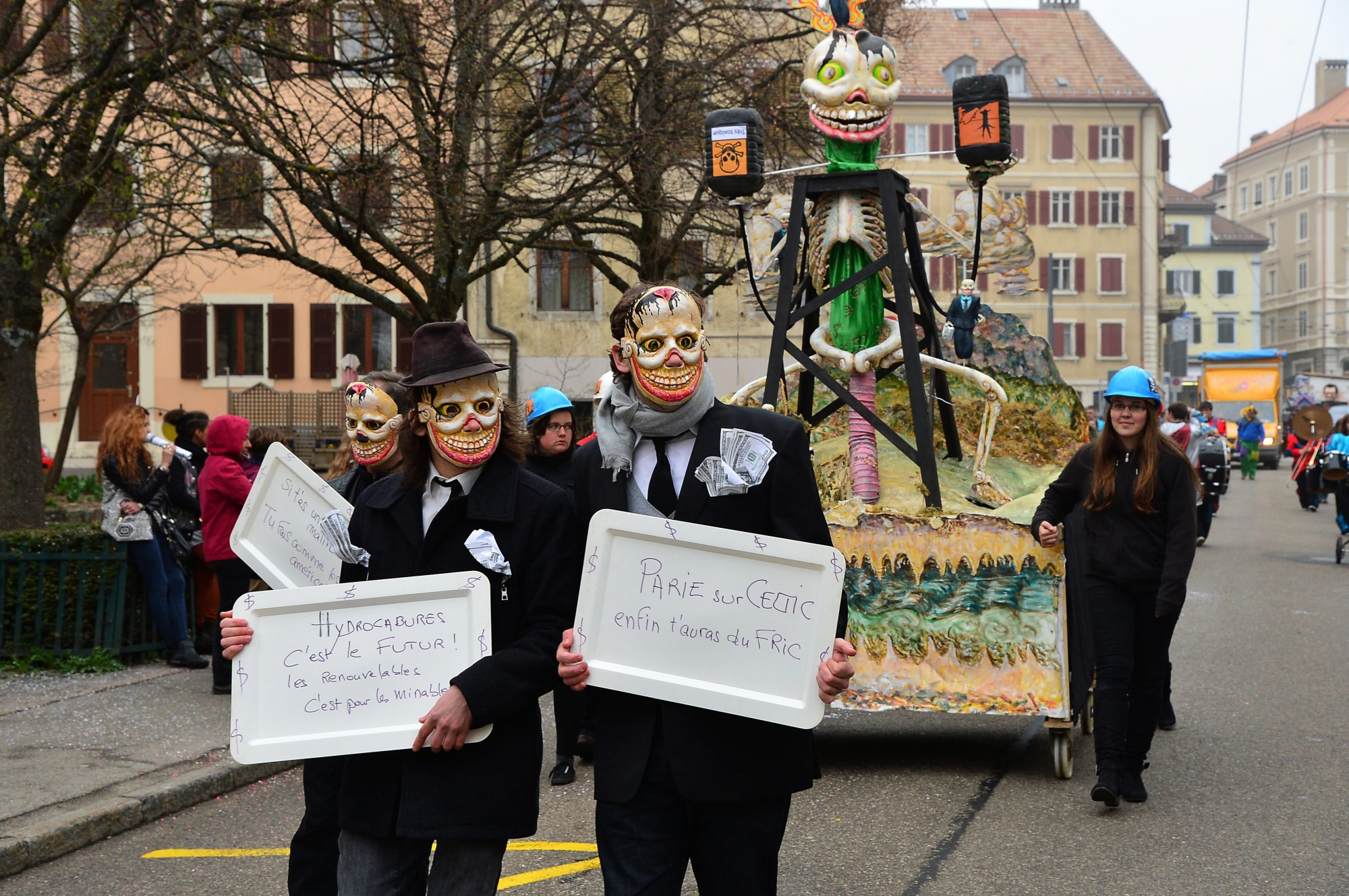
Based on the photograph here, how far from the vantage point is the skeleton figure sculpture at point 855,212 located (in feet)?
25.6

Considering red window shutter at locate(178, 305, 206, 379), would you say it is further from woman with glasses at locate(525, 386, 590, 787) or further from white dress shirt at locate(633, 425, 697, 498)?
white dress shirt at locate(633, 425, 697, 498)

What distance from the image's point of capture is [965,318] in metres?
8.15

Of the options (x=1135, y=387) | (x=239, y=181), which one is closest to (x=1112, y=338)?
(x=239, y=181)

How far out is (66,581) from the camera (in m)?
10.1

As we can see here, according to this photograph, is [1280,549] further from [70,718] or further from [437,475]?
[437,475]

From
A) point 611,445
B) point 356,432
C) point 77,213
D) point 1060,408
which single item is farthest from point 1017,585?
point 77,213

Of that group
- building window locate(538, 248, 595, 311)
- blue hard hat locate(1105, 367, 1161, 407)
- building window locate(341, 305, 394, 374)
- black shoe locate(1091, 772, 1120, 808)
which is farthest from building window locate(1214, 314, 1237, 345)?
black shoe locate(1091, 772, 1120, 808)

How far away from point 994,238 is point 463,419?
5.91 meters

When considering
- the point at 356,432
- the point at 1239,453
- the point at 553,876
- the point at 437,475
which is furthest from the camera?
the point at 1239,453

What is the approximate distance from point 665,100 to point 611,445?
13.1 metres

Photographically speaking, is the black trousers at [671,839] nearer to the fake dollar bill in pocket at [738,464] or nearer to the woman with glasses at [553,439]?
the fake dollar bill in pocket at [738,464]

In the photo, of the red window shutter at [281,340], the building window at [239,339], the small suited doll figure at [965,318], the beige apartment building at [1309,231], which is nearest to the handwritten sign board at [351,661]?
the small suited doll figure at [965,318]

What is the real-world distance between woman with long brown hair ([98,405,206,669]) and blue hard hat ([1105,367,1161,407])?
22.3ft

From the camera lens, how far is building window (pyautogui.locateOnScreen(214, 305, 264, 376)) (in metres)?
37.2
